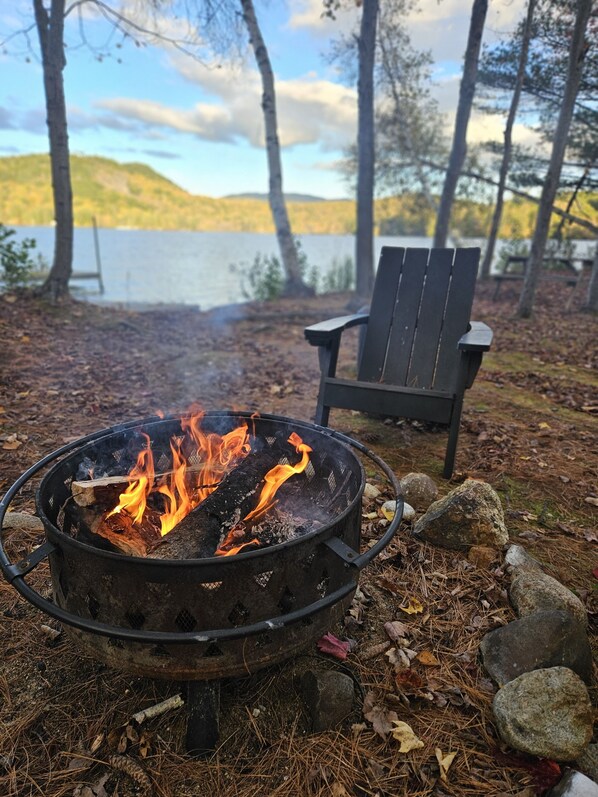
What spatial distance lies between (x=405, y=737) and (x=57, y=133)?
856 cm

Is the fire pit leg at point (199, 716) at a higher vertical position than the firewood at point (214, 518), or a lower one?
lower

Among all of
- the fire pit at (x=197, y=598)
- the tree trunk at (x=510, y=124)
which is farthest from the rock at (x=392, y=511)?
the tree trunk at (x=510, y=124)

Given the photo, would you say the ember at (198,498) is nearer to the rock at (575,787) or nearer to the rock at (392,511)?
the rock at (392,511)

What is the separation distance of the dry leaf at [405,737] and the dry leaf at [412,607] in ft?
1.55

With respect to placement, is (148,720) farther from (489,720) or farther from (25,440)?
(25,440)

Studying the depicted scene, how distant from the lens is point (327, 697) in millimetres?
1375

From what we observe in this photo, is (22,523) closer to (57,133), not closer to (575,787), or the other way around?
(575,787)

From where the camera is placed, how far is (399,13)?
11.8 m

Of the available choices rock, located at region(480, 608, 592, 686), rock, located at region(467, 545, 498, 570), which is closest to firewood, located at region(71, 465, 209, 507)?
rock, located at region(480, 608, 592, 686)

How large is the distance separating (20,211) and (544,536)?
76438 mm

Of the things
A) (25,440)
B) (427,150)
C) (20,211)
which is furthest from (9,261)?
(20,211)

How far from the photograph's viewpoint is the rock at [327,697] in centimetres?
136

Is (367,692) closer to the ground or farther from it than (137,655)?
closer to the ground

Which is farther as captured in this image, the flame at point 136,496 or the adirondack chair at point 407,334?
the adirondack chair at point 407,334
